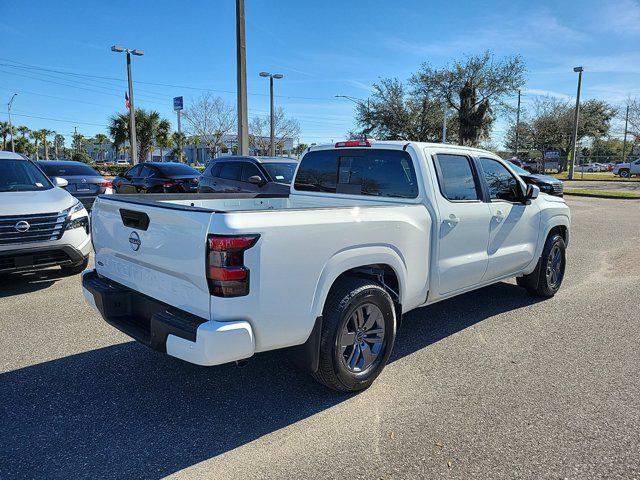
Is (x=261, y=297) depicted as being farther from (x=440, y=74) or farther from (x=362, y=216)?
(x=440, y=74)

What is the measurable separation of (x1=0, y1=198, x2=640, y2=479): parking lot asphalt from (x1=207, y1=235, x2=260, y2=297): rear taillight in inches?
38.2

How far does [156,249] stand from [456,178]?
2781mm

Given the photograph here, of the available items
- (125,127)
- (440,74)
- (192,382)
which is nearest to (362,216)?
(192,382)

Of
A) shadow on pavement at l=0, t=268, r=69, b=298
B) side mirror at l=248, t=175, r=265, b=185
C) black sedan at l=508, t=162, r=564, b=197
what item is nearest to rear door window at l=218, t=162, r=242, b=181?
side mirror at l=248, t=175, r=265, b=185

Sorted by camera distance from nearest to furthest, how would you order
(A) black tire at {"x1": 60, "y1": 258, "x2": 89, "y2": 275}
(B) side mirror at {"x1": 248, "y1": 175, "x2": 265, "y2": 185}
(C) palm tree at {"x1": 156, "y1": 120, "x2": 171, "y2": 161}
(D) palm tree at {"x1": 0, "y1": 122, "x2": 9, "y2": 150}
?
(A) black tire at {"x1": 60, "y1": 258, "x2": 89, "y2": 275} < (B) side mirror at {"x1": 248, "y1": 175, "x2": 265, "y2": 185} < (C) palm tree at {"x1": 156, "y1": 120, "x2": 171, "y2": 161} < (D) palm tree at {"x1": 0, "y1": 122, "x2": 9, "y2": 150}

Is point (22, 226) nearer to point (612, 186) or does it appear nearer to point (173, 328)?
point (173, 328)

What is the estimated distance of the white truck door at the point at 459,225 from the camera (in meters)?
4.19

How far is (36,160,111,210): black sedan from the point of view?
39.0 ft

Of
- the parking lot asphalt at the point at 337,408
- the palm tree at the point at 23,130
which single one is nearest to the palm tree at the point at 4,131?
the palm tree at the point at 23,130

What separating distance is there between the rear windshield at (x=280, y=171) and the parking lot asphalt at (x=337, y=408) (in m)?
5.82

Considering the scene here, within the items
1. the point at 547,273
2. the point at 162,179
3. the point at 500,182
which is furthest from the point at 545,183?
the point at 500,182

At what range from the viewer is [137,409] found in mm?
3311

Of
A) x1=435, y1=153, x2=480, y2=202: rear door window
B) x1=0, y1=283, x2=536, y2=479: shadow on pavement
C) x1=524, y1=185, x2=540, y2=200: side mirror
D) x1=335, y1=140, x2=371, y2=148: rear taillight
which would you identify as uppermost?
x1=335, y1=140, x2=371, y2=148: rear taillight

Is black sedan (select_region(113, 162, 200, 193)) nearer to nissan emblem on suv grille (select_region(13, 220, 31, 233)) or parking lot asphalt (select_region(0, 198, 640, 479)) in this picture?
nissan emblem on suv grille (select_region(13, 220, 31, 233))
